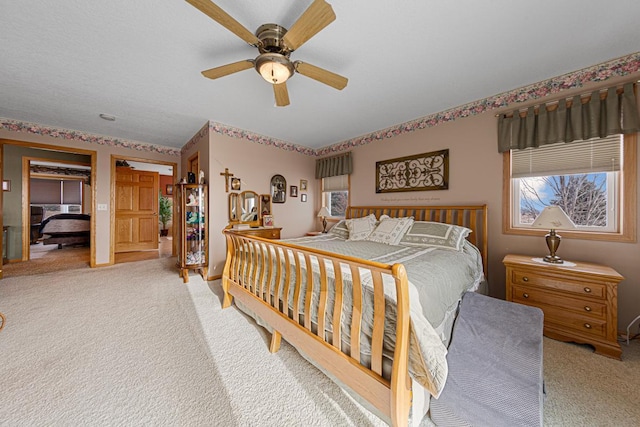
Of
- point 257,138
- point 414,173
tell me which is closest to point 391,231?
point 414,173

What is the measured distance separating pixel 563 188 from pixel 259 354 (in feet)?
11.2

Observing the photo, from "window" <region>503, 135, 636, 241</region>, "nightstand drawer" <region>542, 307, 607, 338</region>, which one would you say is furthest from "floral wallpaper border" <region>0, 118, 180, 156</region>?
"nightstand drawer" <region>542, 307, 607, 338</region>

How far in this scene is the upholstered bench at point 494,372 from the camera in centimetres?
106

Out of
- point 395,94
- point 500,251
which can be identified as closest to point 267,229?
point 395,94

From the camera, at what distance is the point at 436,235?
2.56m

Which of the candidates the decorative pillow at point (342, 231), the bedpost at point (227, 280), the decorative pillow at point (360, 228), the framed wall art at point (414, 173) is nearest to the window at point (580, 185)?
the framed wall art at point (414, 173)

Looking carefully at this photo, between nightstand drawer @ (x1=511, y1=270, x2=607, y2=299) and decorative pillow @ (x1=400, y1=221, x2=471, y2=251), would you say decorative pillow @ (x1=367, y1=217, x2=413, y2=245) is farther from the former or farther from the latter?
nightstand drawer @ (x1=511, y1=270, x2=607, y2=299)

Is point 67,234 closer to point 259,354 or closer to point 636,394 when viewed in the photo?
point 259,354

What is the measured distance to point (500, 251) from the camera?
267cm

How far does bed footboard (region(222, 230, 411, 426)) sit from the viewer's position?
1043 millimetres

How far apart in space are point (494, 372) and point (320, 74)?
2277 mm

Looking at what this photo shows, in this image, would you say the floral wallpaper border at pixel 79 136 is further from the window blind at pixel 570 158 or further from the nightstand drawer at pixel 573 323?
the nightstand drawer at pixel 573 323

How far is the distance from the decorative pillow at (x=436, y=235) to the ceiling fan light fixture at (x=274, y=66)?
2169 millimetres

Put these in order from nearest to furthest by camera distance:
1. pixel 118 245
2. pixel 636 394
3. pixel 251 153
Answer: pixel 636 394 < pixel 251 153 < pixel 118 245
